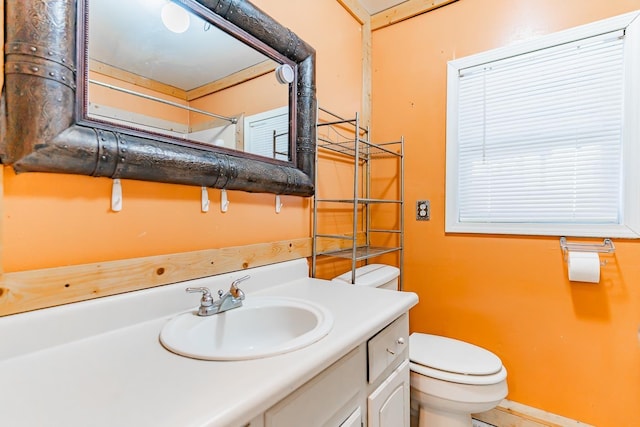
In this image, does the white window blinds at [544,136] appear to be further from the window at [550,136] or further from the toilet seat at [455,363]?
the toilet seat at [455,363]

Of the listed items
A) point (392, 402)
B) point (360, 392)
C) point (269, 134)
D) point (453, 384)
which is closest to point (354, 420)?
point (360, 392)

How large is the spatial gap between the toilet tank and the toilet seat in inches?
12.9

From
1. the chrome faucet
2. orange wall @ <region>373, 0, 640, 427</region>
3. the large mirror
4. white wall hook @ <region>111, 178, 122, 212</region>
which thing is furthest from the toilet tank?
white wall hook @ <region>111, 178, 122, 212</region>

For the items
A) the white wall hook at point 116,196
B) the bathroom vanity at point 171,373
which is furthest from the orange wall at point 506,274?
the white wall hook at point 116,196

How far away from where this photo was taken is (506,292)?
1.66 meters

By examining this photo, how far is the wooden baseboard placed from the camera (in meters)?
1.52

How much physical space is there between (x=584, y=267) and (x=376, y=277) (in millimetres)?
925

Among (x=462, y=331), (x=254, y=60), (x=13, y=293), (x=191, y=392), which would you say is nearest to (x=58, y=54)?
(x=13, y=293)

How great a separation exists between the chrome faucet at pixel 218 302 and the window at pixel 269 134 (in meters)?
0.57

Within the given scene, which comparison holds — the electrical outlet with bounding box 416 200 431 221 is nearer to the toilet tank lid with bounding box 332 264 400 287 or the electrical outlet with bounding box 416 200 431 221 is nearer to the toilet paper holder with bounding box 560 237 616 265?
the toilet tank lid with bounding box 332 264 400 287

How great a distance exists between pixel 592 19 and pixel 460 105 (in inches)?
25.7

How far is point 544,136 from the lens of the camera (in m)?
1.57

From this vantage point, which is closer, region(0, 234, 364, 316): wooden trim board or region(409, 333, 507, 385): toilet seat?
region(0, 234, 364, 316): wooden trim board

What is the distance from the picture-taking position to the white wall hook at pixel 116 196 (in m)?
0.88
